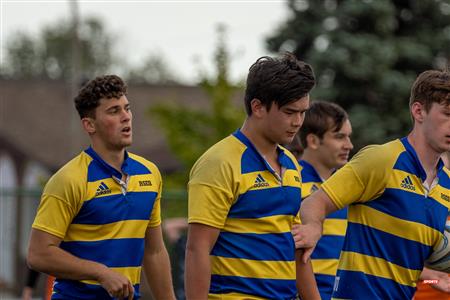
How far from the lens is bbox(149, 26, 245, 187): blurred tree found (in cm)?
2238

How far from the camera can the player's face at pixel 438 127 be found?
649 cm

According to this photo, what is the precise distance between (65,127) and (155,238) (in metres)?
38.8

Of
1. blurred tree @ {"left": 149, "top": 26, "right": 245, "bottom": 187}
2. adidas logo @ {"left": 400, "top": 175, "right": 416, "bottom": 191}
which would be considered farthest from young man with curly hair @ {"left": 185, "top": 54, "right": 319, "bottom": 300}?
blurred tree @ {"left": 149, "top": 26, "right": 245, "bottom": 187}

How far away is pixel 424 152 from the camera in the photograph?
21.7 ft

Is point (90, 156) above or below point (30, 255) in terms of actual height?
above

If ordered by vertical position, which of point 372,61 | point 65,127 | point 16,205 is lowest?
point 65,127

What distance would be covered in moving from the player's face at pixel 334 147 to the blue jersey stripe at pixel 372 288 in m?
2.16

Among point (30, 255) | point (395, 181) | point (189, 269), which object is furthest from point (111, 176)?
point (395, 181)

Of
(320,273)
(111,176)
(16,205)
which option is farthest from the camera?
(16,205)

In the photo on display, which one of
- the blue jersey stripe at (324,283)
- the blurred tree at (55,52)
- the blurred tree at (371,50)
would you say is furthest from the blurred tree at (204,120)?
the blurred tree at (55,52)

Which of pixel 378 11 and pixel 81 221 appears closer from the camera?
pixel 81 221

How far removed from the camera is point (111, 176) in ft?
22.8

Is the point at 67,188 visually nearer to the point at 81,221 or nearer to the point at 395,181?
the point at 81,221

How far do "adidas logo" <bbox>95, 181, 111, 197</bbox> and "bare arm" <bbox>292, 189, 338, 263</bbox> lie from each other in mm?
1211
